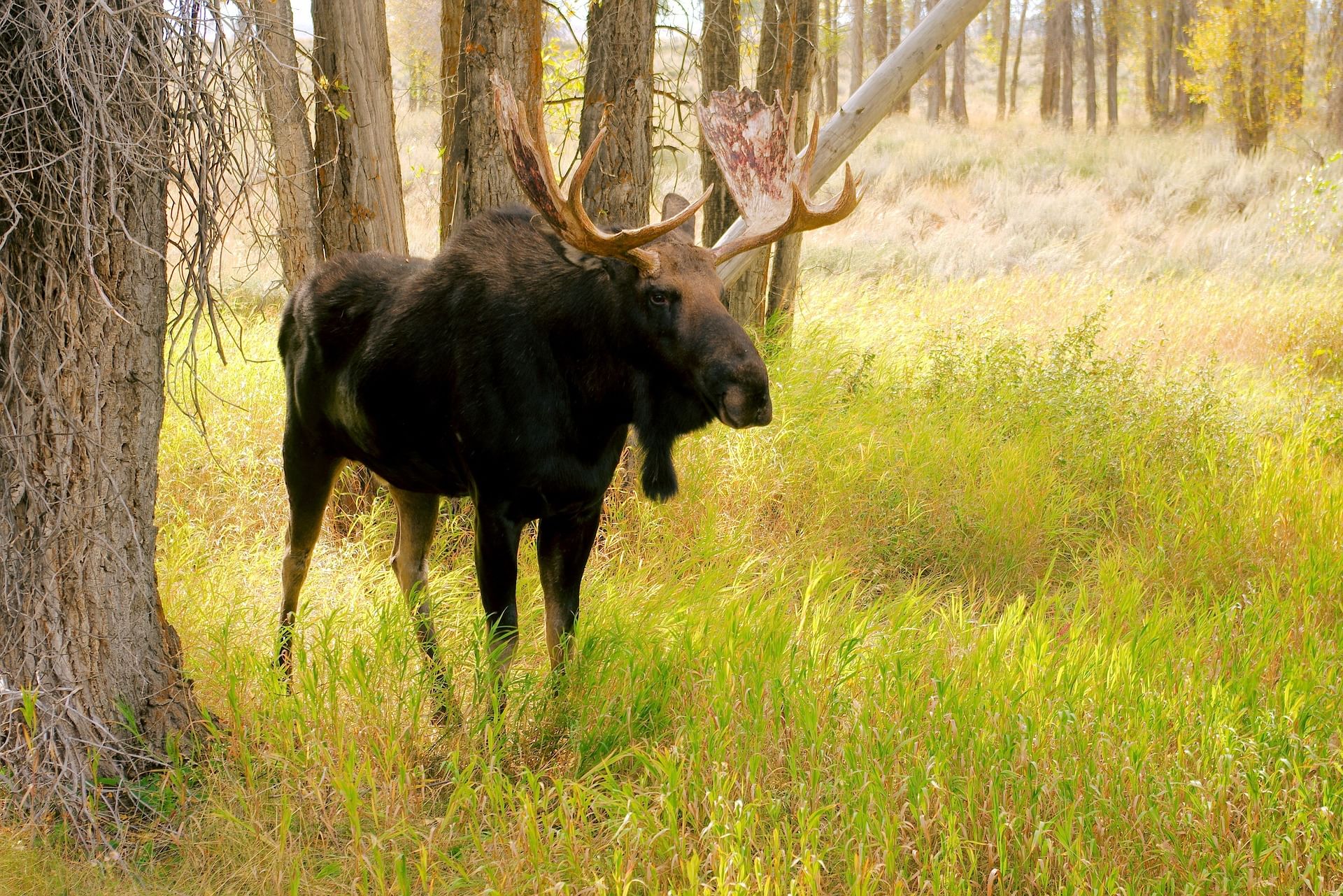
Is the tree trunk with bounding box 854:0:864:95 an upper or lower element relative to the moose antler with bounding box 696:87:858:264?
upper

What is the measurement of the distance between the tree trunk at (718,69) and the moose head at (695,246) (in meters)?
3.60

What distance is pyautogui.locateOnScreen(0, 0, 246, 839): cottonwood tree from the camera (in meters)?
2.85

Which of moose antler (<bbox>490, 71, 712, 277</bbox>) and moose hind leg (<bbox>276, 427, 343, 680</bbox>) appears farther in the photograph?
moose hind leg (<bbox>276, 427, 343, 680</bbox>)

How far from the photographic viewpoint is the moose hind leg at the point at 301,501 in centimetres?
417

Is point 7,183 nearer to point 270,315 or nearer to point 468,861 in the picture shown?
point 468,861

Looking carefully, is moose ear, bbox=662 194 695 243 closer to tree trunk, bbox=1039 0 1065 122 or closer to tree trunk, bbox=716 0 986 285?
tree trunk, bbox=716 0 986 285

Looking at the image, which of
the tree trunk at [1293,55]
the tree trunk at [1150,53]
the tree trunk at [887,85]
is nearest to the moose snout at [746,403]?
the tree trunk at [887,85]

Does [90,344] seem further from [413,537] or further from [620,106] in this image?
[620,106]

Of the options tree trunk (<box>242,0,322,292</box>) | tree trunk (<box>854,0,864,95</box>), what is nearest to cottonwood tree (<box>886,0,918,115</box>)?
tree trunk (<box>854,0,864,95</box>)

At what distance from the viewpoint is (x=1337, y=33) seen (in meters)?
22.0

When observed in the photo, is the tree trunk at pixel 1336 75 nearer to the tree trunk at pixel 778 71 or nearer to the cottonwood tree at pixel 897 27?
the cottonwood tree at pixel 897 27

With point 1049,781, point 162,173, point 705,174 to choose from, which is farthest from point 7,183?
point 705,174

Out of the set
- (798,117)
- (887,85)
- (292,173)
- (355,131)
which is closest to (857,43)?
(798,117)

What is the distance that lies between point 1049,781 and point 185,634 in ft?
10.3
